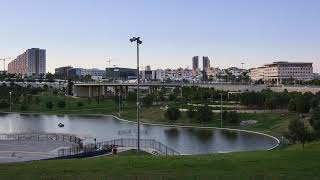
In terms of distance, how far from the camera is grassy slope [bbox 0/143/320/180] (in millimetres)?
16734

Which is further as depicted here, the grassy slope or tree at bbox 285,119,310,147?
tree at bbox 285,119,310,147

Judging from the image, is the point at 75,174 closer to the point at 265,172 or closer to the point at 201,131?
the point at 265,172

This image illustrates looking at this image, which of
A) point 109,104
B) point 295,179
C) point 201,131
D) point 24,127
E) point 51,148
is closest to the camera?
point 295,179

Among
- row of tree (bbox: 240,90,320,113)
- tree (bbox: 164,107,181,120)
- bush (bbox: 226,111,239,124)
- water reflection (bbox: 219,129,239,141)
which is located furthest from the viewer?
tree (bbox: 164,107,181,120)

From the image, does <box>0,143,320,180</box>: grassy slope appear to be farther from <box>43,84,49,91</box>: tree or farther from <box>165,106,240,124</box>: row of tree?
<box>43,84,49,91</box>: tree

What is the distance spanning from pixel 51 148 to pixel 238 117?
38.2 metres

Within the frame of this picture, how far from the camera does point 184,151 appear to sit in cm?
4559

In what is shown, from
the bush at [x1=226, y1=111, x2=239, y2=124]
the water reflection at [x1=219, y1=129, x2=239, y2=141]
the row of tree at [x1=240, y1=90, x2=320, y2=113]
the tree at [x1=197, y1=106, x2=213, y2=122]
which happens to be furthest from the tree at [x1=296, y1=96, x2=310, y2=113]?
the water reflection at [x1=219, y1=129, x2=239, y2=141]

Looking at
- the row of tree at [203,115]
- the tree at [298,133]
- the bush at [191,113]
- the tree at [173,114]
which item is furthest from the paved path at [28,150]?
the tree at [173,114]

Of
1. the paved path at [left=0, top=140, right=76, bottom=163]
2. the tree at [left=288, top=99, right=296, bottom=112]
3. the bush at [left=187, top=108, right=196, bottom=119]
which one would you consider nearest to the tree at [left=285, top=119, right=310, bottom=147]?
the paved path at [left=0, top=140, right=76, bottom=163]

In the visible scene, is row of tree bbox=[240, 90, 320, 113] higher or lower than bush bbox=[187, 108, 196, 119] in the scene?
higher

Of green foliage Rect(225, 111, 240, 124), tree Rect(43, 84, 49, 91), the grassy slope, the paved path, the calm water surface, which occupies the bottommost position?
the calm water surface

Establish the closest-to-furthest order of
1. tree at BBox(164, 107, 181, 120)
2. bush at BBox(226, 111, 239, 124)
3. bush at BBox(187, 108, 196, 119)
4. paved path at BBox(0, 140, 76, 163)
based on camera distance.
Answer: paved path at BBox(0, 140, 76, 163) < bush at BBox(226, 111, 239, 124) < bush at BBox(187, 108, 196, 119) < tree at BBox(164, 107, 181, 120)

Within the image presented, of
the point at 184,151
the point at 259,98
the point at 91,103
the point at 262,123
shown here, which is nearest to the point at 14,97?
the point at 91,103
